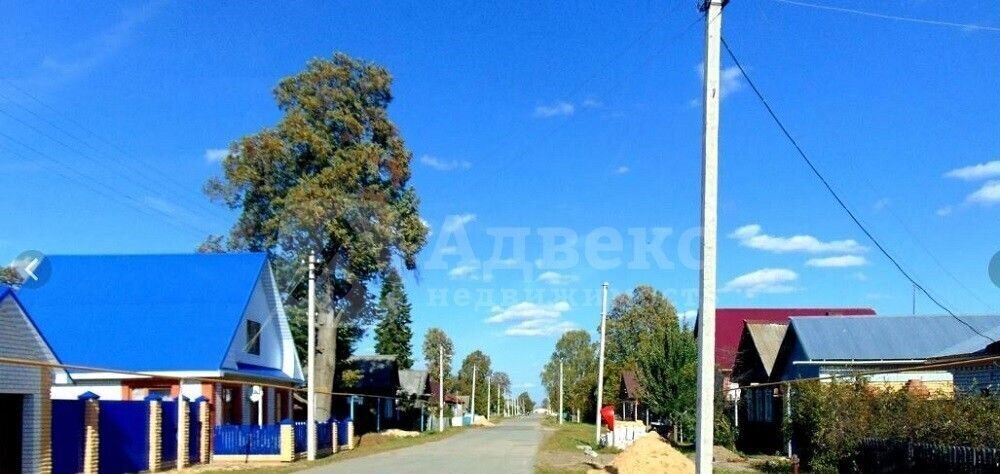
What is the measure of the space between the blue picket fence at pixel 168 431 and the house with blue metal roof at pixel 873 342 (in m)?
18.8

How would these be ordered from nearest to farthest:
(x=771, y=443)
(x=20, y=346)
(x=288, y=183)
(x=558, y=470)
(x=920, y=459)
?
(x=920, y=459), (x=20, y=346), (x=558, y=470), (x=771, y=443), (x=288, y=183)

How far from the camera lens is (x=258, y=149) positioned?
40500 mm

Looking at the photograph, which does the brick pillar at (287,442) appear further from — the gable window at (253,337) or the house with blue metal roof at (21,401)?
the house with blue metal roof at (21,401)

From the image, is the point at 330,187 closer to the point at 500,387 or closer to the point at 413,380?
the point at 413,380

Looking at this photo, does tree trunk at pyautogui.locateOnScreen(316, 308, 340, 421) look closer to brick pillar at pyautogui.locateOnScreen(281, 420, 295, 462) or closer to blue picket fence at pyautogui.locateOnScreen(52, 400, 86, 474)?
brick pillar at pyautogui.locateOnScreen(281, 420, 295, 462)

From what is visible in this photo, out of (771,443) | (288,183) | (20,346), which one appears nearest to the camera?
(20,346)

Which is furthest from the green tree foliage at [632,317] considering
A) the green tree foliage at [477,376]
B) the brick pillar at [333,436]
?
the brick pillar at [333,436]

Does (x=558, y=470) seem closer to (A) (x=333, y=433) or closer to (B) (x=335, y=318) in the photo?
(A) (x=333, y=433)

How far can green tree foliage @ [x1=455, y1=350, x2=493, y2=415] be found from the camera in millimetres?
140750

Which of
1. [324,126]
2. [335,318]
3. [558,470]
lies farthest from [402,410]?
[558,470]

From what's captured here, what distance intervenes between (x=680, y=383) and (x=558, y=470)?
564 inches

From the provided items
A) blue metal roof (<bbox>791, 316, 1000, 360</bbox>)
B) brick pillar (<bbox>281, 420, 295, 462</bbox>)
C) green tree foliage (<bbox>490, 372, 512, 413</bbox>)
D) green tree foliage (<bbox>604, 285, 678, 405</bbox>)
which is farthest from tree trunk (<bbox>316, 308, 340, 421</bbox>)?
green tree foliage (<bbox>490, 372, 512, 413</bbox>)

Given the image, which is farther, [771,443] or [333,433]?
[333,433]

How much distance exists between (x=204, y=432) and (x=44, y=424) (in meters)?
8.12
